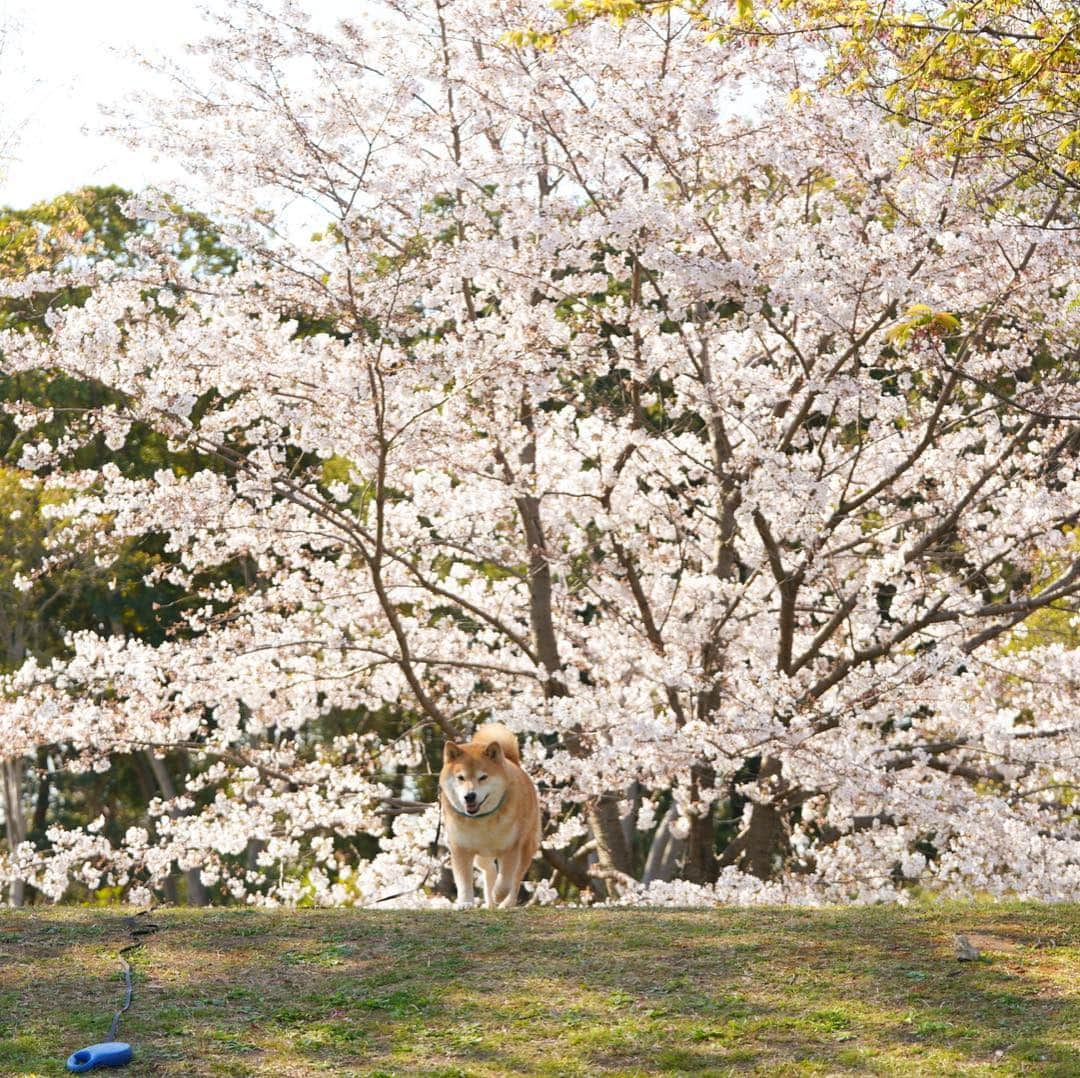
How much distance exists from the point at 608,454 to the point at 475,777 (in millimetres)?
4784

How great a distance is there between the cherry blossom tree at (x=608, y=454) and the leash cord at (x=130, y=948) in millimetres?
3771

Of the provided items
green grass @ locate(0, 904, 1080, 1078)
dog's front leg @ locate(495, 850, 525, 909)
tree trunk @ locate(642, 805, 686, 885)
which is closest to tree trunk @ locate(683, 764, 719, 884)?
tree trunk @ locate(642, 805, 686, 885)

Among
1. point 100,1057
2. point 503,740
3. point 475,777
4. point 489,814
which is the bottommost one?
point 100,1057

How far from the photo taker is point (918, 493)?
13.1 meters

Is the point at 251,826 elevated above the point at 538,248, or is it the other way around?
the point at 538,248

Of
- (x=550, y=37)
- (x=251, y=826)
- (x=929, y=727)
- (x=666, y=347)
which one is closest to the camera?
(x=550, y=37)

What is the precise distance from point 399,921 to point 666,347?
5904 mm

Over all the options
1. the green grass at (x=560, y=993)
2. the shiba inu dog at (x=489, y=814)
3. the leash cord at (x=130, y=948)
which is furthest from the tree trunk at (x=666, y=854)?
the leash cord at (x=130, y=948)

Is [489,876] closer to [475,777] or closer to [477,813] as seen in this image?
[477,813]

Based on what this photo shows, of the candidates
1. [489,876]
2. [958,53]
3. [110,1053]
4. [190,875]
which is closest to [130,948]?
[110,1053]

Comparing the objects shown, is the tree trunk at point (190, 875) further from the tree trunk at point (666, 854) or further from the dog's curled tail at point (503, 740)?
the dog's curled tail at point (503, 740)

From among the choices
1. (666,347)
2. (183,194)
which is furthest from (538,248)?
(183,194)

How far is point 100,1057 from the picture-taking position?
507cm

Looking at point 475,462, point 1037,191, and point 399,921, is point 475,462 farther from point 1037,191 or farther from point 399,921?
point 399,921
